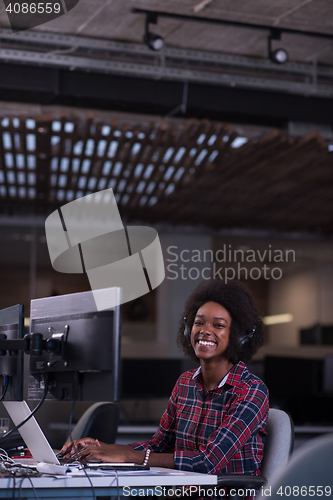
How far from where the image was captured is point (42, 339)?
2203mm

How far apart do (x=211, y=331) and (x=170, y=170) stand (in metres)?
3.64

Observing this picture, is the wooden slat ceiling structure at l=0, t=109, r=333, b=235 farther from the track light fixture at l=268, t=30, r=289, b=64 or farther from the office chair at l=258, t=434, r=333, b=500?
the office chair at l=258, t=434, r=333, b=500

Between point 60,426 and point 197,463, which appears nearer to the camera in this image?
point 197,463

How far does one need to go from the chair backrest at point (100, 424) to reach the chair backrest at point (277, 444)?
134cm

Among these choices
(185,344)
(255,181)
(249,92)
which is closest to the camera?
(185,344)

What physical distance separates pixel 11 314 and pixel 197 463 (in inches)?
35.4

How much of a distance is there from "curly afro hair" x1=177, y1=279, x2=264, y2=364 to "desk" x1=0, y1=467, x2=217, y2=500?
29.9 inches

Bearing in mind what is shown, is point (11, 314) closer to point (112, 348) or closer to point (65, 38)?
point (112, 348)

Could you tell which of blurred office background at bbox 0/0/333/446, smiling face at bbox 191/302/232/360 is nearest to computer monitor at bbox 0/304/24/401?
smiling face at bbox 191/302/232/360

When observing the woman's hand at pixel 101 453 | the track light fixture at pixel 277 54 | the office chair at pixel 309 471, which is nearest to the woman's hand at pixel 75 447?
the woman's hand at pixel 101 453

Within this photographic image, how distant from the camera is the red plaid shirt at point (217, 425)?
2416mm

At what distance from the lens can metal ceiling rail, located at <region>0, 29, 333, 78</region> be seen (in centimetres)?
473

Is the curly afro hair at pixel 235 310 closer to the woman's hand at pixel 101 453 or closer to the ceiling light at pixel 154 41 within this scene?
the woman's hand at pixel 101 453

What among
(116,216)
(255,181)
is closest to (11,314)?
(255,181)
